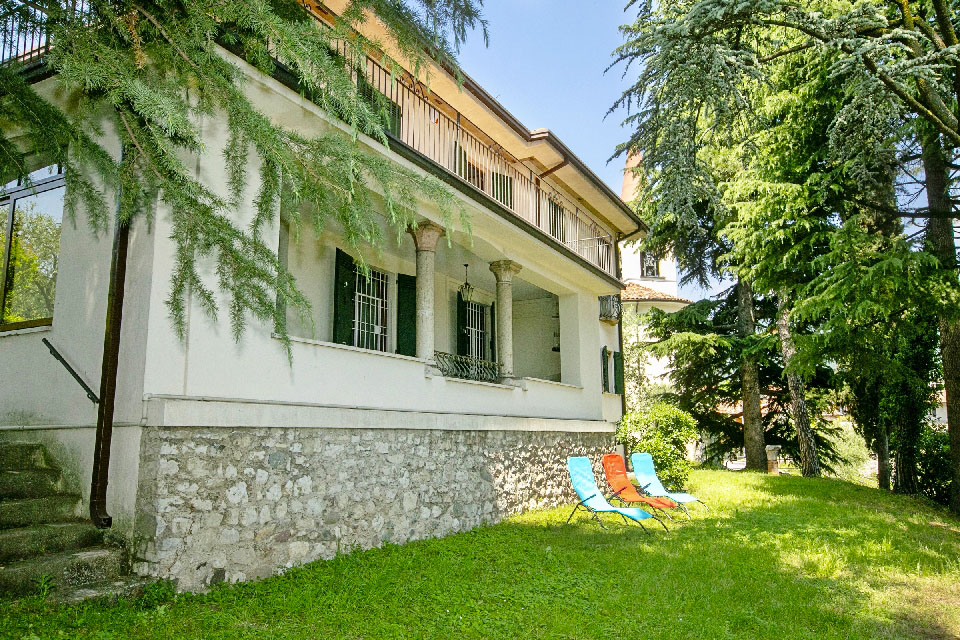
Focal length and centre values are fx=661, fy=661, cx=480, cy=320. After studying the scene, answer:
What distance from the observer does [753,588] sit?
652cm

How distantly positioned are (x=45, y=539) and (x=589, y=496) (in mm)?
6530

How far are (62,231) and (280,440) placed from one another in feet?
10.3

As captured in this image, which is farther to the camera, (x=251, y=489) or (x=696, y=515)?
(x=696, y=515)

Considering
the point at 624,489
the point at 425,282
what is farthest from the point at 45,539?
the point at 624,489

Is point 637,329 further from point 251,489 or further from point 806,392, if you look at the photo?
point 251,489

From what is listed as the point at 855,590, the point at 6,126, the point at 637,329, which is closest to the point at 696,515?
the point at 855,590

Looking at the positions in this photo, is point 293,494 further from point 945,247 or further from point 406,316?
point 945,247

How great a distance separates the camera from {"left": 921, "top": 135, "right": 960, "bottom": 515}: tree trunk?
11.5 metres

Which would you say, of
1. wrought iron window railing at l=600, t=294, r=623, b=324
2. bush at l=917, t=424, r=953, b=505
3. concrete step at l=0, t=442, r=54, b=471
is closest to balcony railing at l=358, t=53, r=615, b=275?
wrought iron window railing at l=600, t=294, r=623, b=324

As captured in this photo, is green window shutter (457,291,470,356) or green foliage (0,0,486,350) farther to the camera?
green window shutter (457,291,470,356)

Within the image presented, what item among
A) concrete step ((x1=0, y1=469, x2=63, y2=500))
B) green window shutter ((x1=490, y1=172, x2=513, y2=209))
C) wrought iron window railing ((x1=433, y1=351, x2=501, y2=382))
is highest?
green window shutter ((x1=490, y1=172, x2=513, y2=209))

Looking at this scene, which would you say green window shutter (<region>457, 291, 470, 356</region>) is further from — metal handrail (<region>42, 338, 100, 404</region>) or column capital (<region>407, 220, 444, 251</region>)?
metal handrail (<region>42, 338, 100, 404</region>)

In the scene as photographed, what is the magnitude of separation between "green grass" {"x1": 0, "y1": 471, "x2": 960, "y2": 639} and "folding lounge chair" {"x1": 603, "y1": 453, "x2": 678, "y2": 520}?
0.38m

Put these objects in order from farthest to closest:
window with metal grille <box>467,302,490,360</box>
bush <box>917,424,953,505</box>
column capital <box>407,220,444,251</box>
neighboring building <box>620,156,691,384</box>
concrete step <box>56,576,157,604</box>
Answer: neighboring building <box>620,156,691,384</box> < bush <box>917,424,953,505</box> < window with metal grille <box>467,302,490,360</box> < column capital <box>407,220,444,251</box> < concrete step <box>56,576,157,604</box>
